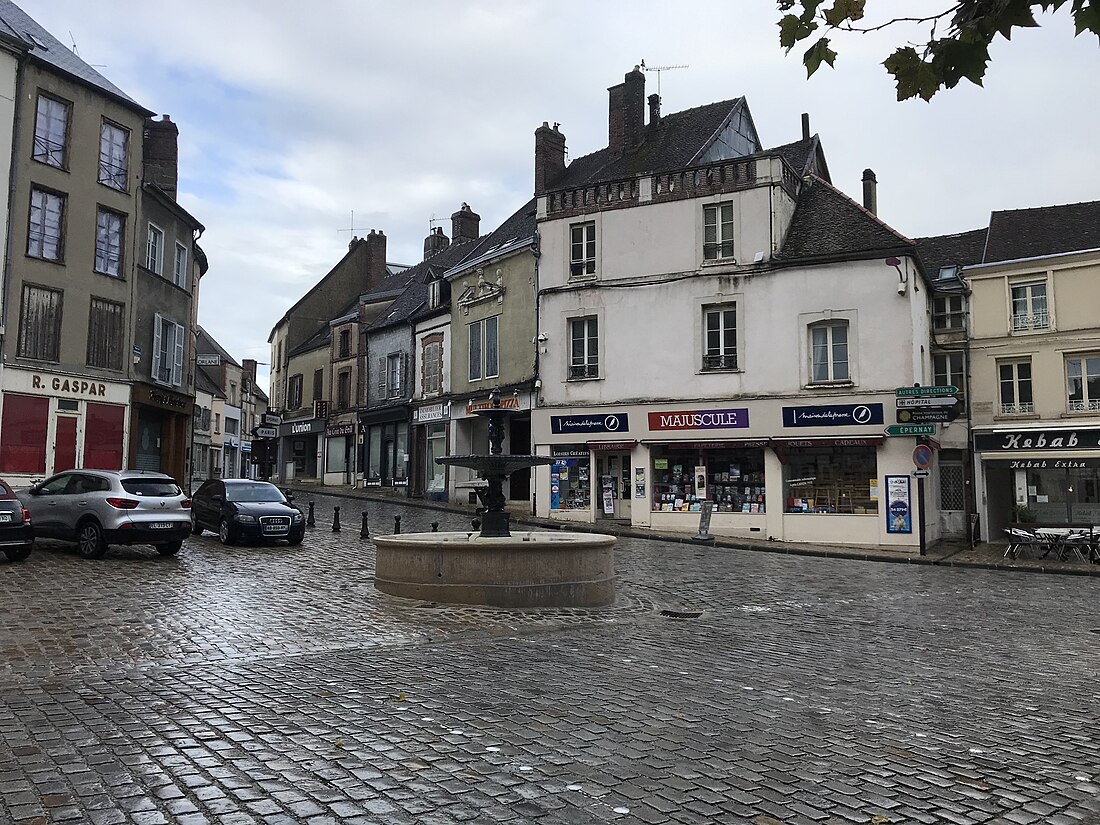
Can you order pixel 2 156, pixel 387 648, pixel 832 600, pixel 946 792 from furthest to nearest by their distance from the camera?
pixel 2 156 < pixel 832 600 < pixel 387 648 < pixel 946 792

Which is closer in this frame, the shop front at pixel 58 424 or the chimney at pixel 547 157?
the shop front at pixel 58 424

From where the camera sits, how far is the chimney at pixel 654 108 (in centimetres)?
3162

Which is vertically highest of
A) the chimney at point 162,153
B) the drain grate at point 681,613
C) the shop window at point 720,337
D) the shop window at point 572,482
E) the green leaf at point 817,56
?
the chimney at point 162,153

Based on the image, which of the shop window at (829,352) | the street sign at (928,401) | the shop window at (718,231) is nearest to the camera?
the street sign at (928,401)

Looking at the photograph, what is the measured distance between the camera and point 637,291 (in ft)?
86.0

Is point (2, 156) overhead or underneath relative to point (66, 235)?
overhead

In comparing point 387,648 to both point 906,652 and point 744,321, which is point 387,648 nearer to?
point 906,652

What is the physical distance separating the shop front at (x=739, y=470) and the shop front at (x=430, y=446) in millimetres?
6666

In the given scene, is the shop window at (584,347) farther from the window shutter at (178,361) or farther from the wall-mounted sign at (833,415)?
the window shutter at (178,361)

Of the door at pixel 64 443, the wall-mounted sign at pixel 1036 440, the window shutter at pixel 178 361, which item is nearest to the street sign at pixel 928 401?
the wall-mounted sign at pixel 1036 440

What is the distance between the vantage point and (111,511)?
15094 mm

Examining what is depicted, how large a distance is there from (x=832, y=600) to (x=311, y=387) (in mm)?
37949

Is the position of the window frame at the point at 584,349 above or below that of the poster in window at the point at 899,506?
above

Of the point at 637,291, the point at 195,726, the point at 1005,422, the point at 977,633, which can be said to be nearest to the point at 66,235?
the point at 637,291
